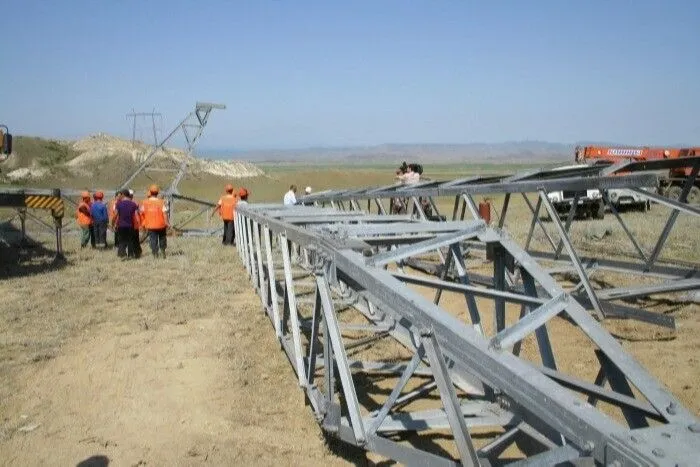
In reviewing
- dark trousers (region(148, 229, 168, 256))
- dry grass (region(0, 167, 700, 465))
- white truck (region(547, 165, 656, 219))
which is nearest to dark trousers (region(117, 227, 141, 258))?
dark trousers (region(148, 229, 168, 256))

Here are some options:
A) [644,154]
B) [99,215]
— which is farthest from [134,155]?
[644,154]

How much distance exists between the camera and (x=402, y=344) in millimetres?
5758

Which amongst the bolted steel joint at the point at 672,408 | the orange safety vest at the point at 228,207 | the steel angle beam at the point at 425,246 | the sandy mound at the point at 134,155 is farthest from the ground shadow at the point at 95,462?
the sandy mound at the point at 134,155

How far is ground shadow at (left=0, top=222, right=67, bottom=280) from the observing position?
412 inches

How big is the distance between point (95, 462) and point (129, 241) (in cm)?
854

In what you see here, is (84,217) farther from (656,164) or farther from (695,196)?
(695,196)

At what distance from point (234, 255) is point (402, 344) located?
725cm

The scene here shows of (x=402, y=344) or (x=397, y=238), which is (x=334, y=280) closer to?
(x=397, y=238)

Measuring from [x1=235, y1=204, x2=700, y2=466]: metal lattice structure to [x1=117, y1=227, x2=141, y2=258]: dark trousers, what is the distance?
→ 691 cm

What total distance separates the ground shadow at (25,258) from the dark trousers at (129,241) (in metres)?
1.11

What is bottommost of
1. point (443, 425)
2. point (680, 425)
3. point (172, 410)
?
point (172, 410)

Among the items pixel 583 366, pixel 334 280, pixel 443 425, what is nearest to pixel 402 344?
pixel 583 366

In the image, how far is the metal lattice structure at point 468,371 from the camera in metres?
1.62

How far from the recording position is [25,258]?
1201 centimetres
